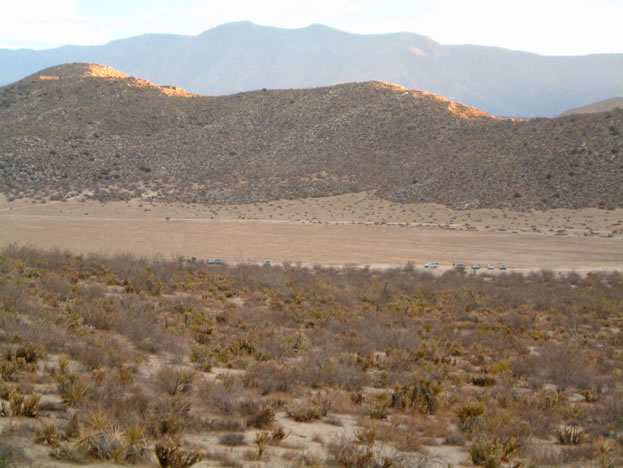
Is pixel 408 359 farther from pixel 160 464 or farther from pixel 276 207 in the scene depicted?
pixel 276 207

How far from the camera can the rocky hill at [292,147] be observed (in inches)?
2003

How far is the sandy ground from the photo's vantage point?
30.1 metres

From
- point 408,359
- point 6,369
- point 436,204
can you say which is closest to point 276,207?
point 436,204

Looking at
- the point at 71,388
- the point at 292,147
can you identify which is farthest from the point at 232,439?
the point at 292,147

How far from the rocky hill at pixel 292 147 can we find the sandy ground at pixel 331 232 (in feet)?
11.0

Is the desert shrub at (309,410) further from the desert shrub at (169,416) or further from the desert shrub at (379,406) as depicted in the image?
the desert shrub at (169,416)

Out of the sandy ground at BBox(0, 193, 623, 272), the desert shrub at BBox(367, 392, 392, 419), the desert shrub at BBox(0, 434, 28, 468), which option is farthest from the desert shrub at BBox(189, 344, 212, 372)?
the sandy ground at BBox(0, 193, 623, 272)

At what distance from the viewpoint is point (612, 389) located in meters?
9.88

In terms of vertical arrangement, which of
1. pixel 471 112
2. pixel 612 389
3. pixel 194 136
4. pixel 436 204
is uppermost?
pixel 471 112

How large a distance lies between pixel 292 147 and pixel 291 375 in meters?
56.9

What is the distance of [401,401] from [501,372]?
10.5 ft

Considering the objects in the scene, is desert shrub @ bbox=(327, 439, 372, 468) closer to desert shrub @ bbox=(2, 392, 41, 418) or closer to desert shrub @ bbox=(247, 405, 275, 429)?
desert shrub @ bbox=(247, 405, 275, 429)

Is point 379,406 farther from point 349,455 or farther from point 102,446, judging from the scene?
point 102,446

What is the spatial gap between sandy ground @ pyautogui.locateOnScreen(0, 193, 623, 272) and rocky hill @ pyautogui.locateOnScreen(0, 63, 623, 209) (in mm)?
Result: 3351
